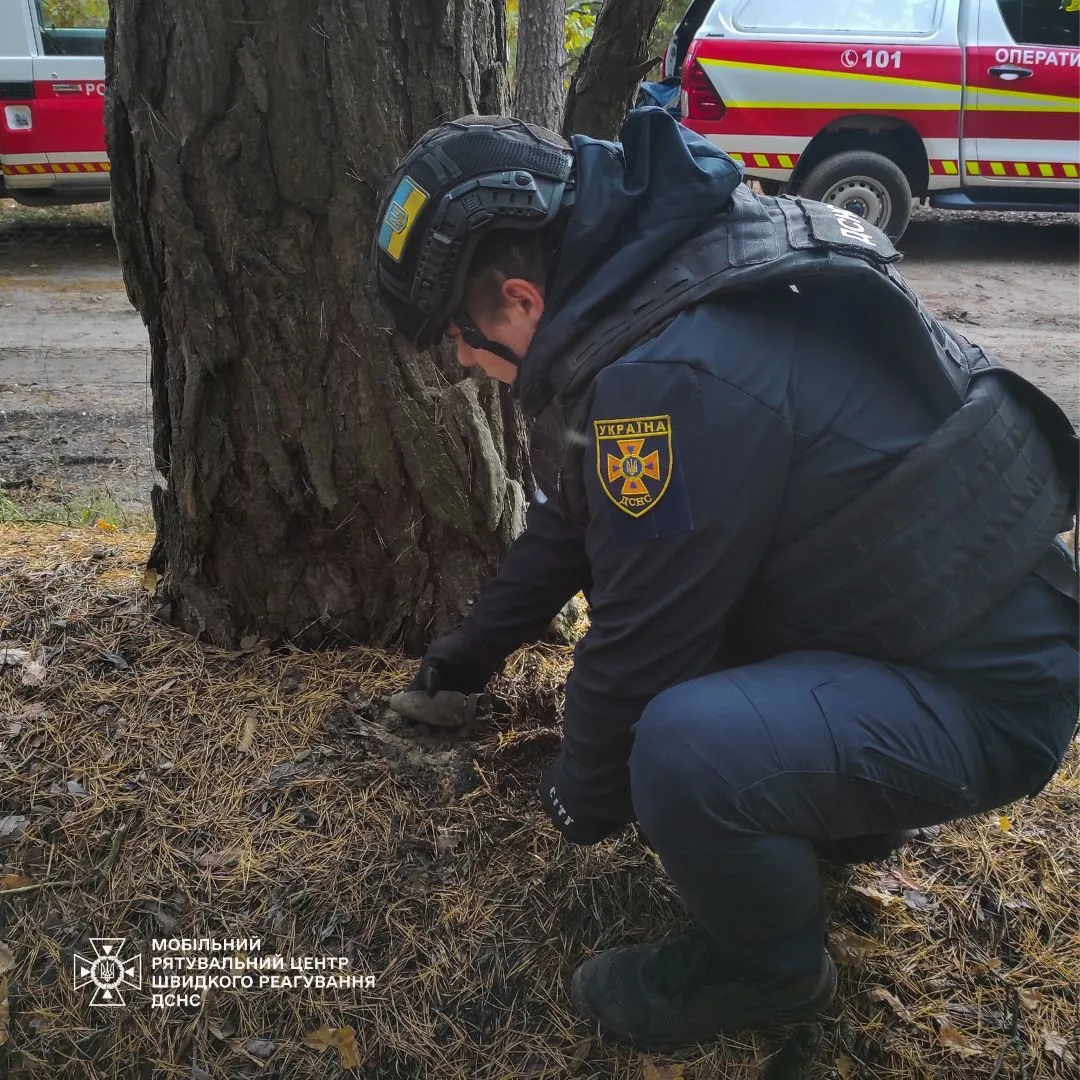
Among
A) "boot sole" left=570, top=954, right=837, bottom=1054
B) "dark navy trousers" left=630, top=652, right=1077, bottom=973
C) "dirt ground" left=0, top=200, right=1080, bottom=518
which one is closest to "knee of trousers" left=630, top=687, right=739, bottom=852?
"dark navy trousers" left=630, top=652, right=1077, bottom=973

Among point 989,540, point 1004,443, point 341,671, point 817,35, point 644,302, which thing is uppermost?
point 817,35

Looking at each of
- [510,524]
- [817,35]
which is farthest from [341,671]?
[817,35]

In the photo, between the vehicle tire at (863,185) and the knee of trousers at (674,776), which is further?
the vehicle tire at (863,185)

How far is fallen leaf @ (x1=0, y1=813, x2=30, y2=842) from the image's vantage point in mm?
2168

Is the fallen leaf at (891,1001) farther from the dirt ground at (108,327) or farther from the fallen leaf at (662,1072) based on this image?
the dirt ground at (108,327)

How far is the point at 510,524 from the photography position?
2.62m

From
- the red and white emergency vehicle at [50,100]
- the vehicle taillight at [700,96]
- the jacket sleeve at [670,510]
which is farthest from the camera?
the red and white emergency vehicle at [50,100]

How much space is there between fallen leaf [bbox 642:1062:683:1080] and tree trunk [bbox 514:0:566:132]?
15.2 feet

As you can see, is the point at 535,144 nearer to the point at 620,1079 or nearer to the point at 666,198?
the point at 666,198

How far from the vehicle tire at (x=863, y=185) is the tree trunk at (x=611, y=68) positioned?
5644 mm

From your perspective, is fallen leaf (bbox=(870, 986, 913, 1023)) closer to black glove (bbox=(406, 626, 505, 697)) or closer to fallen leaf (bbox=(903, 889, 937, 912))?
fallen leaf (bbox=(903, 889, 937, 912))

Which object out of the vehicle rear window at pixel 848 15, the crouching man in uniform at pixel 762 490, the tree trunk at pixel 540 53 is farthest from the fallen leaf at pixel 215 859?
the vehicle rear window at pixel 848 15

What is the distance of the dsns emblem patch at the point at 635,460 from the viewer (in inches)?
59.1

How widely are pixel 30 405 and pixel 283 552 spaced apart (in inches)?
149
